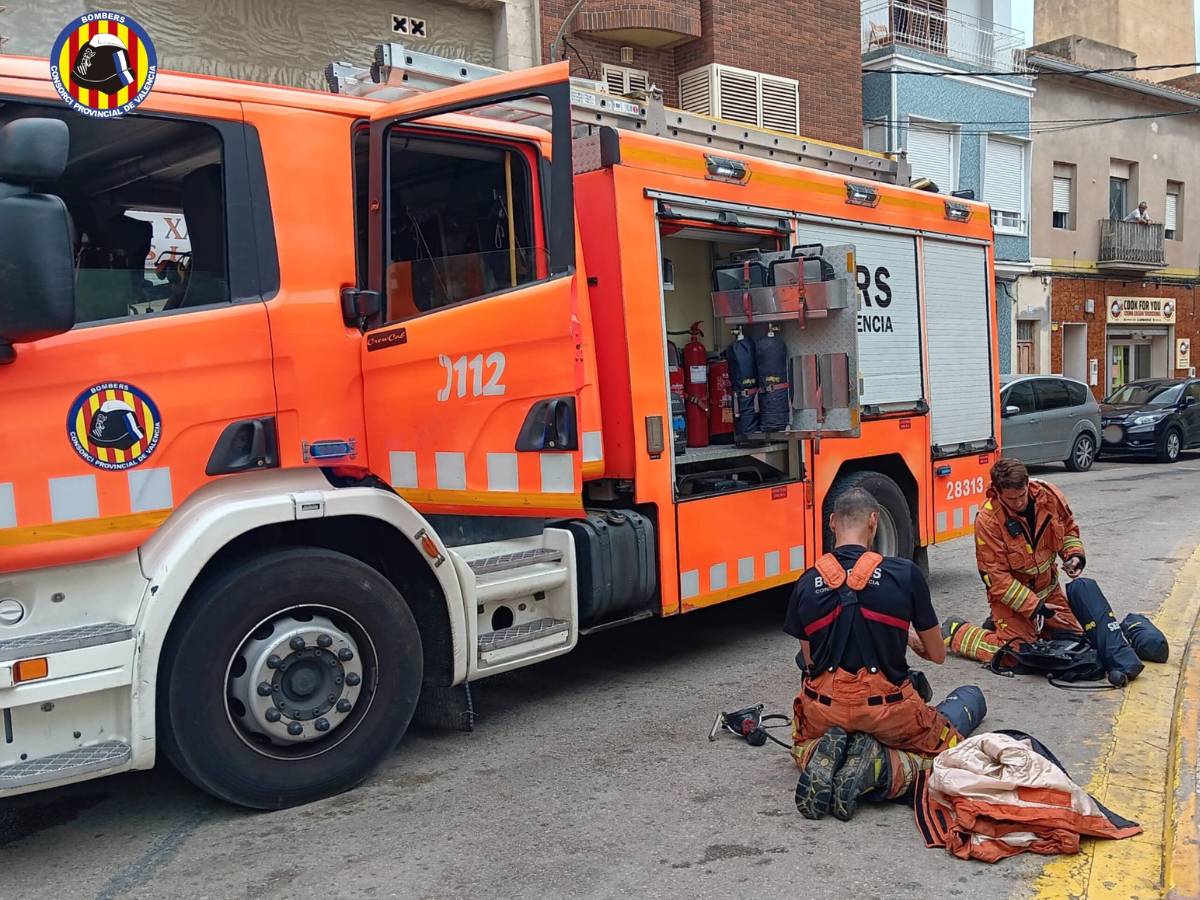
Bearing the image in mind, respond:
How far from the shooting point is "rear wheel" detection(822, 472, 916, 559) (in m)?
7.16

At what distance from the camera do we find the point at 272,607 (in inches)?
165

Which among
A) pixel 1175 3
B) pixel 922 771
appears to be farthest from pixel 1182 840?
pixel 1175 3

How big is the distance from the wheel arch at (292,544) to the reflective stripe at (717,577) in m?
1.75

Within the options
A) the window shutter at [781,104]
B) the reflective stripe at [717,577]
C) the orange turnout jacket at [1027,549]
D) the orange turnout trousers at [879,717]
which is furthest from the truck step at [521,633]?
the window shutter at [781,104]

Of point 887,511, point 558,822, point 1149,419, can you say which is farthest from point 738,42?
point 558,822

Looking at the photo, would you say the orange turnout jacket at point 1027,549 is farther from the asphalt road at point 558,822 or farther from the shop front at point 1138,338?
the shop front at point 1138,338

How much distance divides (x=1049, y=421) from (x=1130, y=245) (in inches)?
533

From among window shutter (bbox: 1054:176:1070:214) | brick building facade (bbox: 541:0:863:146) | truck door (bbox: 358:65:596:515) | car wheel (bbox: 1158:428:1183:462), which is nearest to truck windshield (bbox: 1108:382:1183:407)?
car wheel (bbox: 1158:428:1183:462)

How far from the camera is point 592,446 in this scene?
5539 mm

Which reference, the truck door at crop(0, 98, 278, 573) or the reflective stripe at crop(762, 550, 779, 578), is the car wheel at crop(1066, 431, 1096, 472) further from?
the truck door at crop(0, 98, 278, 573)

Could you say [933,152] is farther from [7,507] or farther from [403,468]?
[7,507]

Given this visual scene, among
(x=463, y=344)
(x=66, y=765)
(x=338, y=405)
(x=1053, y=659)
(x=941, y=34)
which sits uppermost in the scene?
(x=941, y=34)

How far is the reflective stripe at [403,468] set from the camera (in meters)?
4.68

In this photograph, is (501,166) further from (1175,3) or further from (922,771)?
(1175,3)
